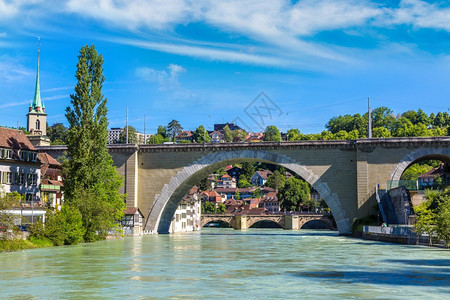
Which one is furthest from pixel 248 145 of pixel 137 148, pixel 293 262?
pixel 293 262

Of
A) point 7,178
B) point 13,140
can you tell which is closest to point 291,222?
point 13,140

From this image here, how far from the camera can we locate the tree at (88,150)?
49688mm

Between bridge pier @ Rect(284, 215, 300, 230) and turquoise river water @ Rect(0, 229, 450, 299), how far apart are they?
76.8m

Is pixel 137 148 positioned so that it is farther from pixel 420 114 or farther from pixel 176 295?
pixel 420 114

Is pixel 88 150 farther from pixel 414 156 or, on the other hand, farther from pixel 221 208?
pixel 221 208

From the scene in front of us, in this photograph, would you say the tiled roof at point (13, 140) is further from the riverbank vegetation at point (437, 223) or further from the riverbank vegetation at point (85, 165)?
the riverbank vegetation at point (437, 223)

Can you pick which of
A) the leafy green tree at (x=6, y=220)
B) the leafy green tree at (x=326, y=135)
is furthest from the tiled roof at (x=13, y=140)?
the leafy green tree at (x=326, y=135)

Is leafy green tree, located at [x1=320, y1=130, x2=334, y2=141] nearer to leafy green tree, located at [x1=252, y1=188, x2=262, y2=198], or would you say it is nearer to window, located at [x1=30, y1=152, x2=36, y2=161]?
leafy green tree, located at [x1=252, y1=188, x2=262, y2=198]

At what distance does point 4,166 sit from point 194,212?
61.2 meters

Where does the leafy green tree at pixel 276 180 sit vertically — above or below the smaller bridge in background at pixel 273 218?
above

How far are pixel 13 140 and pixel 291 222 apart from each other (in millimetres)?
71038

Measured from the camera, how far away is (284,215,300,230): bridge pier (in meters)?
115

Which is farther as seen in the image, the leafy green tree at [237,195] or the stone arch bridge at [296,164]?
the leafy green tree at [237,195]

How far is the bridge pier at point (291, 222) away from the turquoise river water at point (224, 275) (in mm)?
76796
